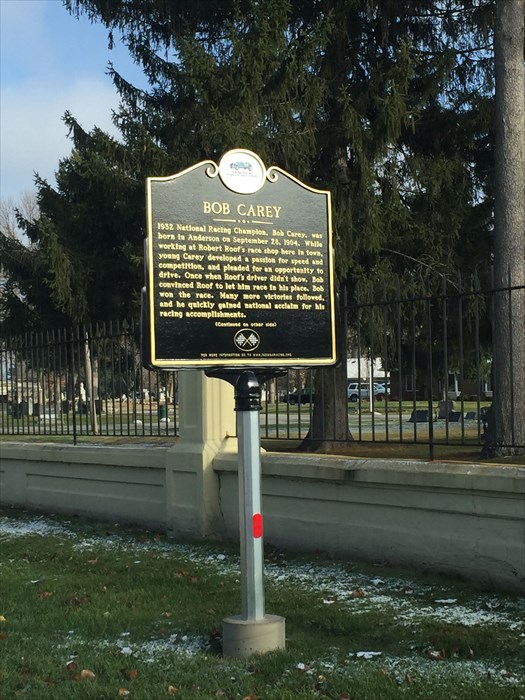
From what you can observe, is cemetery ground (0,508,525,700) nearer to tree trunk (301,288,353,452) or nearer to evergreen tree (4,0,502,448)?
tree trunk (301,288,353,452)

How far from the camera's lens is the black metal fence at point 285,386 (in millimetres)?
8523

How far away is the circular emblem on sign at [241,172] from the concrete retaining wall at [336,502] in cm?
297

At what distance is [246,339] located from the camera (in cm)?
573

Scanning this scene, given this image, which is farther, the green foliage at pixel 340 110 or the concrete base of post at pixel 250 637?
the green foliage at pixel 340 110

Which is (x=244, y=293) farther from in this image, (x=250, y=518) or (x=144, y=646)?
(x=144, y=646)

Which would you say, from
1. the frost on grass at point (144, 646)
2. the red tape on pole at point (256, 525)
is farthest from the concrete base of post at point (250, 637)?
the red tape on pole at point (256, 525)

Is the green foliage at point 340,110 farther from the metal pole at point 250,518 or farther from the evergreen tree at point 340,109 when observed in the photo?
the metal pole at point 250,518

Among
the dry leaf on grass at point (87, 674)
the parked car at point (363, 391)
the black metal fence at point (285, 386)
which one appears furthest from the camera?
the parked car at point (363, 391)

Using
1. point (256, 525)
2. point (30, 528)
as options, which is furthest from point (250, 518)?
point (30, 528)

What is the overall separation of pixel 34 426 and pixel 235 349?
A: 310 inches

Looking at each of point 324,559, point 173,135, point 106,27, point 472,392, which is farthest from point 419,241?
point 324,559

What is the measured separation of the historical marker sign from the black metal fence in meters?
1.96

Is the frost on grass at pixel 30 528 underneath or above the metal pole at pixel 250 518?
underneath

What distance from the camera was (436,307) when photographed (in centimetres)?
1412
